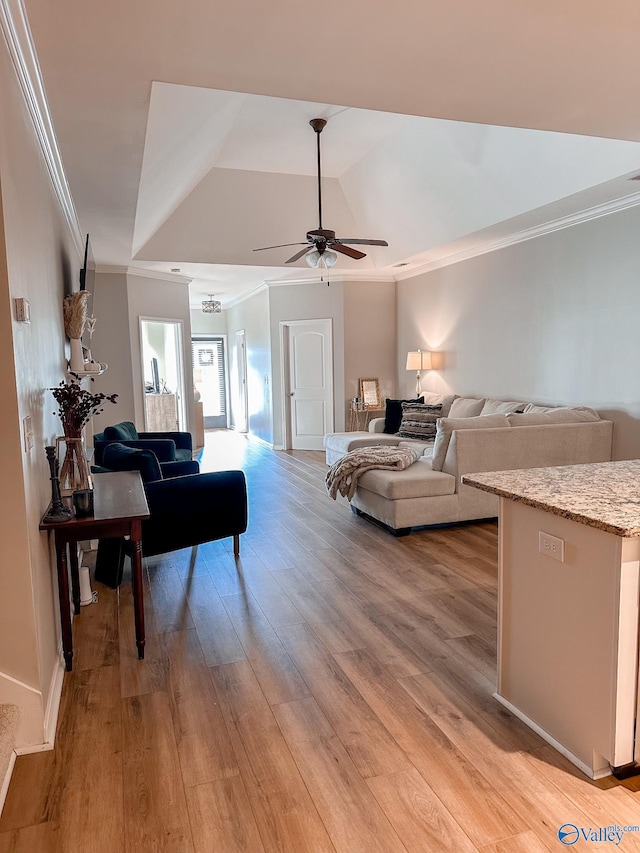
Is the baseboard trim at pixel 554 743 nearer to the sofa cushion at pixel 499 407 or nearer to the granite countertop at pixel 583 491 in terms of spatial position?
the granite countertop at pixel 583 491

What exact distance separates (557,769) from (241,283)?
8318 mm

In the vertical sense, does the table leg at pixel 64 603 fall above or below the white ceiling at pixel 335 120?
below

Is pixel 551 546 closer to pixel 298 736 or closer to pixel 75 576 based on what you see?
pixel 298 736

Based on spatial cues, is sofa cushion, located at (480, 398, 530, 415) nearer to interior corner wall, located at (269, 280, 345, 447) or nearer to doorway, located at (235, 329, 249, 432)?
interior corner wall, located at (269, 280, 345, 447)

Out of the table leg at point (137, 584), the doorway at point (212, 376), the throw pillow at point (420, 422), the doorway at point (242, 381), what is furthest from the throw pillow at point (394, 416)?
the doorway at point (212, 376)

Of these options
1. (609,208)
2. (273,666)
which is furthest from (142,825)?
(609,208)

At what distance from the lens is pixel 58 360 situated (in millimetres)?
3562

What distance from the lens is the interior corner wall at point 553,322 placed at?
479cm

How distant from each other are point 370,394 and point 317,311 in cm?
149

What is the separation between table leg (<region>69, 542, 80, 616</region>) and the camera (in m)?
3.23

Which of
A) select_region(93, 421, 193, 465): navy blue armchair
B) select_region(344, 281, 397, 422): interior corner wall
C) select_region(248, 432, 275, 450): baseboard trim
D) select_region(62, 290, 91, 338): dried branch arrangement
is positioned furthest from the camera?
select_region(248, 432, 275, 450): baseboard trim

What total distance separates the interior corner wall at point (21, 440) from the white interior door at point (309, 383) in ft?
19.9

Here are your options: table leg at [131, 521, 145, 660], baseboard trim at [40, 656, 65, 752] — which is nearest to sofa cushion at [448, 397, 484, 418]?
table leg at [131, 521, 145, 660]

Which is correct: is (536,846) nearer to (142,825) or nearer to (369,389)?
(142,825)
